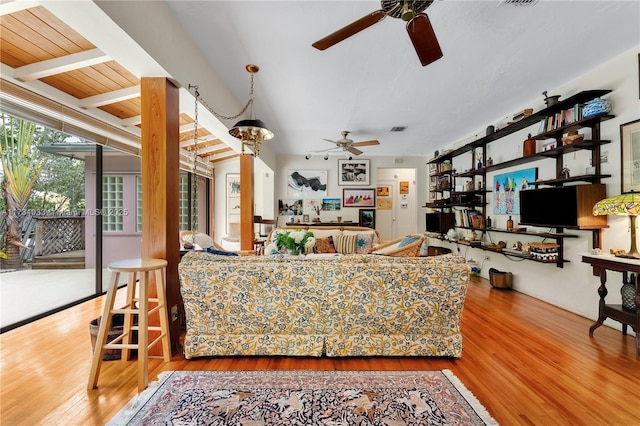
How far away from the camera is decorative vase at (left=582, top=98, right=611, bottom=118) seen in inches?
110

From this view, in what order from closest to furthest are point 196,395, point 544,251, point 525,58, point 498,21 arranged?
point 196,395
point 498,21
point 525,58
point 544,251

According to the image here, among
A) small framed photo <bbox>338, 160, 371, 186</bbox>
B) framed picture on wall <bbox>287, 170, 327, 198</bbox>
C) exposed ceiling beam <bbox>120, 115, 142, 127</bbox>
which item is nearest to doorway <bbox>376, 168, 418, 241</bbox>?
small framed photo <bbox>338, 160, 371, 186</bbox>

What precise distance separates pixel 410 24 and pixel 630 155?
2636 millimetres

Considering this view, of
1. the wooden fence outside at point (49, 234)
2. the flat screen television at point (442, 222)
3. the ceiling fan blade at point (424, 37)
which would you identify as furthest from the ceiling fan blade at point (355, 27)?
the flat screen television at point (442, 222)

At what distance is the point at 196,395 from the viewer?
5.80 ft

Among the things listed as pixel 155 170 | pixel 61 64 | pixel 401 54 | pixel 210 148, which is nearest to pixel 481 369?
pixel 401 54

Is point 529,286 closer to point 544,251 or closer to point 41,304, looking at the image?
point 544,251

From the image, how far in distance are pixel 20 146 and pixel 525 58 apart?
5.05 m

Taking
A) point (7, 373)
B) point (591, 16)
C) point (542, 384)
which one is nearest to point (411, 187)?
point (591, 16)

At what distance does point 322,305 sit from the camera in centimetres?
216

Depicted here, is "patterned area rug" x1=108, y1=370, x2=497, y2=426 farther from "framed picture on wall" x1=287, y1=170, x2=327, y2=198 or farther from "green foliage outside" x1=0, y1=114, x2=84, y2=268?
"framed picture on wall" x1=287, y1=170, x2=327, y2=198

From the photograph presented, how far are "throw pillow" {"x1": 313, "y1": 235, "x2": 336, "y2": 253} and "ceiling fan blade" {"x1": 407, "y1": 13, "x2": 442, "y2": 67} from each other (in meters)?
2.92

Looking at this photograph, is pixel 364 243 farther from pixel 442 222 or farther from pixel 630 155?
pixel 630 155

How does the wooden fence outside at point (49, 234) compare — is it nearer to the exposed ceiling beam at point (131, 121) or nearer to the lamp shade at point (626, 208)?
the exposed ceiling beam at point (131, 121)
